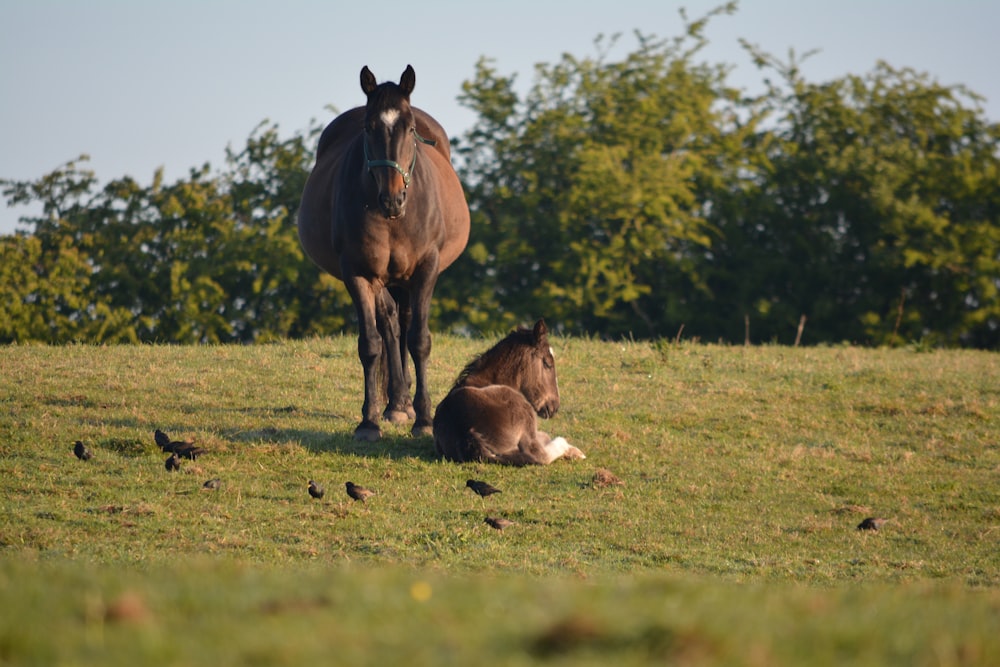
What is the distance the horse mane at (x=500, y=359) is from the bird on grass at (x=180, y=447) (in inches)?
103

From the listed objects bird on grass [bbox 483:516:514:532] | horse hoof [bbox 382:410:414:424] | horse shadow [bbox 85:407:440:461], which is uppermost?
horse hoof [bbox 382:410:414:424]

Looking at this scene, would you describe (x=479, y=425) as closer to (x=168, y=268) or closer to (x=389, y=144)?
(x=389, y=144)

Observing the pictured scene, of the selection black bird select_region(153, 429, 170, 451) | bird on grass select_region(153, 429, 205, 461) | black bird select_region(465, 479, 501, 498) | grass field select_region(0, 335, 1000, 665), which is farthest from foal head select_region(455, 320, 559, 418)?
black bird select_region(153, 429, 170, 451)

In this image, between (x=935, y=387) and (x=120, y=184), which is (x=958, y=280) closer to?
(x=935, y=387)

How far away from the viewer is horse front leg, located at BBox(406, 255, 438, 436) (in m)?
13.4

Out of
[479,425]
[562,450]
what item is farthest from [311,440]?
[562,450]

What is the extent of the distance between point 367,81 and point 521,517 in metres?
4.79

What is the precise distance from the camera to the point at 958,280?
36438mm

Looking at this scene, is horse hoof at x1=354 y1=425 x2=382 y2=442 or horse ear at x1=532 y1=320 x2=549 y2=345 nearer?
horse hoof at x1=354 y1=425 x2=382 y2=442

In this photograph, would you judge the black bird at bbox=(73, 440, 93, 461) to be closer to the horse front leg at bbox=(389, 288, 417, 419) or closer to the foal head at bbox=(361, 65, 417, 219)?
the foal head at bbox=(361, 65, 417, 219)

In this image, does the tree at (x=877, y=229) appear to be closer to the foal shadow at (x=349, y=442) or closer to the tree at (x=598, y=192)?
the tree at (x=598, y=192)

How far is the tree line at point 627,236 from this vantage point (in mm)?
36531

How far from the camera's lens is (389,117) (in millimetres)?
12055

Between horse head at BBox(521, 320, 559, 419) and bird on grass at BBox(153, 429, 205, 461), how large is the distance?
3.31 meters
